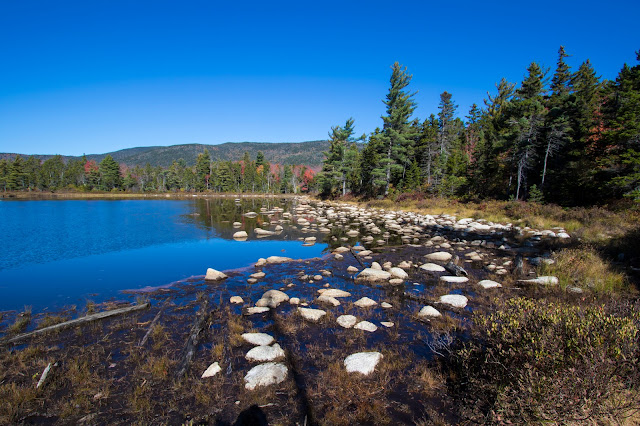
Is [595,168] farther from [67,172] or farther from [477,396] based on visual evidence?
[67,172]

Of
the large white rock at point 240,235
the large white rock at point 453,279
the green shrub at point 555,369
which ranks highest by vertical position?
the green shrub at point 555,369

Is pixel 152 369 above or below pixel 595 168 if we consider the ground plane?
below

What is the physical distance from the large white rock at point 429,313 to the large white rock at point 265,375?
4.01 m

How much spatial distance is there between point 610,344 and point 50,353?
364 inches

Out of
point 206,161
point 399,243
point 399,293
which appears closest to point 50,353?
point 399,293

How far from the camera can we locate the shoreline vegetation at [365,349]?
3.16 meters

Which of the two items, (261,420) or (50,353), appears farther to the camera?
(50,353)

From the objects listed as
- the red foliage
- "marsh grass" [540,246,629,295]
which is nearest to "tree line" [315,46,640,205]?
"marsh grass" [540,246,629,295]

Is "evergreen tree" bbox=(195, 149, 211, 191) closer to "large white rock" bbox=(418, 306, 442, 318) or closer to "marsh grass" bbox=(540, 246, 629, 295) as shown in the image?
"large white rock" bbox=(418, 306, 442, 318)

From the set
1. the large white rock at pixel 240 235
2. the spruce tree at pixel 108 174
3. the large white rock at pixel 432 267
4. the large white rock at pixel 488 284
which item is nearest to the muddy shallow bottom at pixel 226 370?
the large white rock at pixel 488 284

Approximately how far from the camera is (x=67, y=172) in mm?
92000

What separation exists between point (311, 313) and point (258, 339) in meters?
1.65

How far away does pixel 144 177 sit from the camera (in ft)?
355

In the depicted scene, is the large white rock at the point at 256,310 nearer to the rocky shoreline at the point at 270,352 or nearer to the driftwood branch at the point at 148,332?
the rocky shoreline at the point at 270,352
